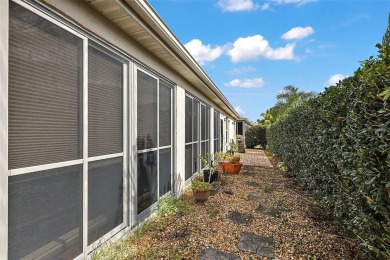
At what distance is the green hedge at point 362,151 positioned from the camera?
2.04 m

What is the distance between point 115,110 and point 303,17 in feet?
26.3

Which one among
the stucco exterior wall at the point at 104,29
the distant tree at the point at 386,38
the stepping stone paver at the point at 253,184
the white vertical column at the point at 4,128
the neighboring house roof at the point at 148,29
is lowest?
the stepping stone paver at the point at 253,184

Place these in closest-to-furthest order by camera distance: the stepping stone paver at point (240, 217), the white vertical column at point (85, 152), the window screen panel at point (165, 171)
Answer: the white vertical column at point (85, 152), the stepping stone paver at point (240, 217), the window screen panel at point (165, 171)

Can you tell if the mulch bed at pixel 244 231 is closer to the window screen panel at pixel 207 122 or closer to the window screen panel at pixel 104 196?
the window screen panel at pixel 104 196

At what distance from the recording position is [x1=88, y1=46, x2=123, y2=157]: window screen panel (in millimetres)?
2582

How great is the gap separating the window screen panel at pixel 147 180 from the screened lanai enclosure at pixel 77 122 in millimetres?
19

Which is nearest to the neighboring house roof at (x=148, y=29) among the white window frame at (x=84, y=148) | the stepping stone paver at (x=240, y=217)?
the white window frame at (x=84, y=148)

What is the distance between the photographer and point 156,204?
13.9 ft

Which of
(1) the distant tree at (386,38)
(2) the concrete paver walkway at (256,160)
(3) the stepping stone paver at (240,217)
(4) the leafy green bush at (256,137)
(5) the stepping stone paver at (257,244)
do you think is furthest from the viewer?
(4) the leafy green bush at (256,137)

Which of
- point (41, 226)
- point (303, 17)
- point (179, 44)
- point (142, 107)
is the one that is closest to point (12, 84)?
point (41, 226)

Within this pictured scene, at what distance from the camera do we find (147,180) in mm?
3914

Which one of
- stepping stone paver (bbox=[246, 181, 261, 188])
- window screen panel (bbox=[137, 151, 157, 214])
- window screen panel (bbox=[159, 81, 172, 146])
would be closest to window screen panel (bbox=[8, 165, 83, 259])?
window screen panel (bbox=[137, 151, 157, 214])

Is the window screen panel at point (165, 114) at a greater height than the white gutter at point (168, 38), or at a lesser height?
lesser

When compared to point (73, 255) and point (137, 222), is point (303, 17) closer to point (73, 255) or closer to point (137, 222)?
point (137, 222)
